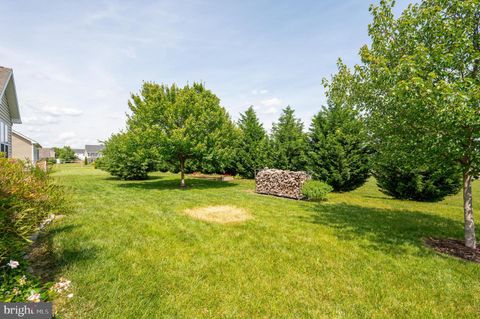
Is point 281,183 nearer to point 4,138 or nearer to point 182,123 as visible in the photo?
point 182,123

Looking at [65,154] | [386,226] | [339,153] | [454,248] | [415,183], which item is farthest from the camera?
[65,154]

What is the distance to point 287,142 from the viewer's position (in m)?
24.6

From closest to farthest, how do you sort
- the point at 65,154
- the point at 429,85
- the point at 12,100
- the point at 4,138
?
the point at 429,85 < the point at 4,138 < the point at 12,100 < the point at 65,154

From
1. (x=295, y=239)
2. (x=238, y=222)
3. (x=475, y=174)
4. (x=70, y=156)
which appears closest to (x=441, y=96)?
(x=475, y=174)

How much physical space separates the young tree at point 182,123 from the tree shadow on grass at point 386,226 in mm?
9168

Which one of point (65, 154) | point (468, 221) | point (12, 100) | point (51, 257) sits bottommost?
point (51, 257)

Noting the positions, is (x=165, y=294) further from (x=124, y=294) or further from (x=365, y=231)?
(x=365, y=231)

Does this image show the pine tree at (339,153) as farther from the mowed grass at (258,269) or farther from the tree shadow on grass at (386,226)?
the mowed grass at (258,269)

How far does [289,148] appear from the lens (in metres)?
24.5

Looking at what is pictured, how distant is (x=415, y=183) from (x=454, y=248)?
29.8 ft

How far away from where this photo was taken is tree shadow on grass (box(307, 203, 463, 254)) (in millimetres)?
7055

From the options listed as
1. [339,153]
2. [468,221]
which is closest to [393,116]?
[468,221]

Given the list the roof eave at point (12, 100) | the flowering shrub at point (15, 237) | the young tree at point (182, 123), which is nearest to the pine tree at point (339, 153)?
the young tree at point (182, 123)

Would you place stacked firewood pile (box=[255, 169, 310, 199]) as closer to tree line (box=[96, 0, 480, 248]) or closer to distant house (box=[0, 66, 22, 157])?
tree line (box=[96, 0, 480, 248])
